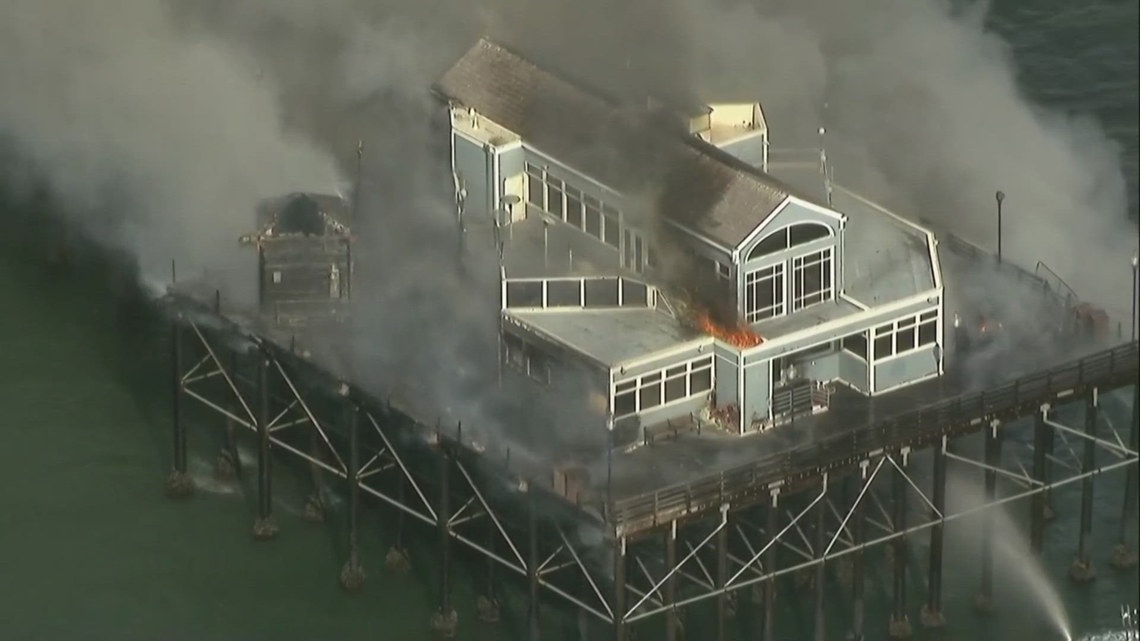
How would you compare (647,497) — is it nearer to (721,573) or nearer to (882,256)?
(721,573)

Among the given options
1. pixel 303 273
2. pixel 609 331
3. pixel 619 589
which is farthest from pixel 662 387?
pixel 303 273

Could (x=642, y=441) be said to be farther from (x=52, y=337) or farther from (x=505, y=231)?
(x=52, y=337)

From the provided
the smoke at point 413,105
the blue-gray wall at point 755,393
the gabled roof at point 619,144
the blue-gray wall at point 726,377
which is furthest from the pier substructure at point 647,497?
the gabled roof at point 619,144

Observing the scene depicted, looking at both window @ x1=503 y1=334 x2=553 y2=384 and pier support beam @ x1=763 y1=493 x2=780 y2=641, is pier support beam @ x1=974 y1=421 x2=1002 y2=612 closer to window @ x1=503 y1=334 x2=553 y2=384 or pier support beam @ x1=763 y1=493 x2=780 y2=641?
pier support beam @ x1=763 y1=493 x2=780 y2=641

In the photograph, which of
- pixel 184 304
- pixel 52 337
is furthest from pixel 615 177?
pixel 52 337

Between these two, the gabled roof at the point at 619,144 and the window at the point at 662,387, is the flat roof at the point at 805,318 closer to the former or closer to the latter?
the window at the point at 662,387

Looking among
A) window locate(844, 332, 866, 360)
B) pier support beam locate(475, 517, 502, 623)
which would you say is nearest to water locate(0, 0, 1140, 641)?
pier support beam locate(475, 517, 502, 623)

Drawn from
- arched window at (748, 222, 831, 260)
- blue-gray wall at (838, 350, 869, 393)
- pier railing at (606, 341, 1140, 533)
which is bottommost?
pier railing at (606, 341, 1140, 533)
